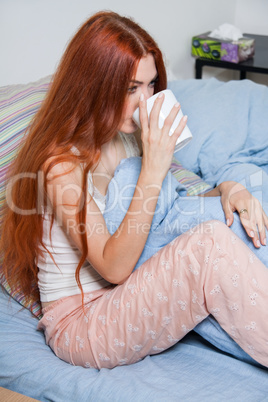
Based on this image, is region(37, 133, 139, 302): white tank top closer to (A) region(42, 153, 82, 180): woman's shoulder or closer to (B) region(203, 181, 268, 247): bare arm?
(A) region(42, 153, 82, 180): woman's shoulder

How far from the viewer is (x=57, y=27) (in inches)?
70.6

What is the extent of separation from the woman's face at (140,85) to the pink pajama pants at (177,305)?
31 cm

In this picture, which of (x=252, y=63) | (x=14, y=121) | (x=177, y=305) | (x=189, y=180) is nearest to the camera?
(x=177, y=305)

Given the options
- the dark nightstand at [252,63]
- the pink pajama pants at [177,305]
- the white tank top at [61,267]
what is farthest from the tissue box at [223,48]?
the pink pajama pants at [177,305]

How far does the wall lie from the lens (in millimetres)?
1622

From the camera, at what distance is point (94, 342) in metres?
1.09

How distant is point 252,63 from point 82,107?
1576 mm

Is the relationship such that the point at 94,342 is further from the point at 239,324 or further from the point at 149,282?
the point at 239,324

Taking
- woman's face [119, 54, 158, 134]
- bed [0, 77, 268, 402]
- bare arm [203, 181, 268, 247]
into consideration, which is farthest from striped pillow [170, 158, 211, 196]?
woman's face [119, 54, 158, 134]

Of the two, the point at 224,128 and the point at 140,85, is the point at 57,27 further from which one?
the point at 140,85

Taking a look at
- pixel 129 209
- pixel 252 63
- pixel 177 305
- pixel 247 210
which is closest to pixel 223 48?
pixel 252 63

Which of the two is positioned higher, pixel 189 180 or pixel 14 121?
pixel 14 121

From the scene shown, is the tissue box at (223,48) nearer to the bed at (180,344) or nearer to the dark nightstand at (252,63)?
the dark nightstand at (252,63)

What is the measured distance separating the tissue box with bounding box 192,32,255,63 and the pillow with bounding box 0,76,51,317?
1.34 metres
